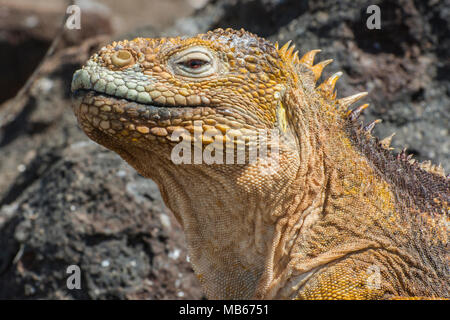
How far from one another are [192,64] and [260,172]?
30.1 inches

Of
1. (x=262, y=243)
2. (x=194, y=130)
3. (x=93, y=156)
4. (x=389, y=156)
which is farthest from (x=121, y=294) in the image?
(x=389, y=156)

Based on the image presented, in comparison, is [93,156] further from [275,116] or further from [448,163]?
[448,163]

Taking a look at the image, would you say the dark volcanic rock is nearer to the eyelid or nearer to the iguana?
the iguana

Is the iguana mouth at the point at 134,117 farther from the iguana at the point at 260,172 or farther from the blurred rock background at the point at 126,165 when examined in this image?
the blurred rock background at the point at 126,165

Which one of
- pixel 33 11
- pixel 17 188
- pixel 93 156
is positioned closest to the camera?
pixel 93 156

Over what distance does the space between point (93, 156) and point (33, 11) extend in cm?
613

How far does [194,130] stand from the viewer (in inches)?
111

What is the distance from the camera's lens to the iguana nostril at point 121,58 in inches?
113

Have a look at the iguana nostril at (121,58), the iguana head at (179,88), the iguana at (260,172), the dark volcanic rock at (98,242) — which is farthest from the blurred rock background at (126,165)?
the iguana nostril at (121,58)

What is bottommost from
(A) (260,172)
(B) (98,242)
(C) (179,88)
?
(A) (260,172)

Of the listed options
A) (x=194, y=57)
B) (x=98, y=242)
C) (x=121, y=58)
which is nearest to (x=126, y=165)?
(x=98, y=242)

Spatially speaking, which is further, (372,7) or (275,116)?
(372,7)

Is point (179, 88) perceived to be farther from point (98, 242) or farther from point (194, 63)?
point (98, 242)

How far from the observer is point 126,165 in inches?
201
